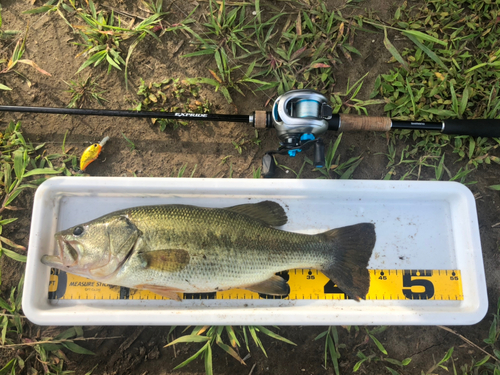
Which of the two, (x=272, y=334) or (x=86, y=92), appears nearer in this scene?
(x=272, y=334)

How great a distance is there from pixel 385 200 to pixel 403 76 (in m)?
1.27

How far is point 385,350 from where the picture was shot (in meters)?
2.75

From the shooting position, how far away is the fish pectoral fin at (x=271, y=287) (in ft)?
7.98

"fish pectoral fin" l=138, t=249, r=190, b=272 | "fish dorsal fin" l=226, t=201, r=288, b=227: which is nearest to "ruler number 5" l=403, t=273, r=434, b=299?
"fish dorsal fin" l=226, t=201, r=288, b=227

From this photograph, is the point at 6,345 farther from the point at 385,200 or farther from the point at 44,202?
the point at 385,200

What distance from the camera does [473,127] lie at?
269 cm

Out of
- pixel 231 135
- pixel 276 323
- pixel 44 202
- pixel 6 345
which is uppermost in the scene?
pixel 231 135

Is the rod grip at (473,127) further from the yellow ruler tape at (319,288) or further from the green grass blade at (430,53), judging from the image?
the yellow ruler tape at (319,288)

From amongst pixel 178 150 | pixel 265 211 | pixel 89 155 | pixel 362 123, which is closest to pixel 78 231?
pixel 89 155

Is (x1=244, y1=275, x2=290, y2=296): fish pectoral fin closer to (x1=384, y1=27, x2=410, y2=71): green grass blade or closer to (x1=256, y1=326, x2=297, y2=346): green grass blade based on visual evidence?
(x1=256, y1=326, x2=297, y2=346): green grass blade

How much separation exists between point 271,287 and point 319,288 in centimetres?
49

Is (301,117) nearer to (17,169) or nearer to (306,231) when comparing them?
(306,231)

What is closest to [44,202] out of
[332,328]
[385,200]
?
[332,328]

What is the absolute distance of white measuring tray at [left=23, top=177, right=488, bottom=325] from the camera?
2.47m
